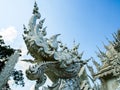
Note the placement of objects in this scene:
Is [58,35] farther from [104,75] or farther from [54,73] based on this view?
[104,75]

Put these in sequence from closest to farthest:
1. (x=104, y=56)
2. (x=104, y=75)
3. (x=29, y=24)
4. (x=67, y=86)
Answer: (x=67, y=86)
(x=29, y=24)
(x=104, y=75)
(x=104, y=56)

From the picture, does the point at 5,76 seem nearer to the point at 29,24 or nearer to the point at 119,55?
the point at 29,24

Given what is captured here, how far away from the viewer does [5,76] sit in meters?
3.96

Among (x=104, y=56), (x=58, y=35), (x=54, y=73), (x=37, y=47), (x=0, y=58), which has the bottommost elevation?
(x=54, y=73)

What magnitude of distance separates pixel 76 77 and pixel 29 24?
927mm

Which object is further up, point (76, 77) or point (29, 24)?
point (29, 24)

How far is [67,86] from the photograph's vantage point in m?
3.21

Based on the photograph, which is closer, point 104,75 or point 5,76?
point 5,76

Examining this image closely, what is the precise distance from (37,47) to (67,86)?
24.0 inches

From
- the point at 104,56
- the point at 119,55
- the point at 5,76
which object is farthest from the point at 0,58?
the point at 5,76

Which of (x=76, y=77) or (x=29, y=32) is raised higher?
(x=29, y=32)

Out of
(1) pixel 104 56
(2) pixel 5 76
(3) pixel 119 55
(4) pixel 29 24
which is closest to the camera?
(4) pixel 29 24

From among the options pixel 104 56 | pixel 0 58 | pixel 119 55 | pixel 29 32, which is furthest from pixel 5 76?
pixel 0 58

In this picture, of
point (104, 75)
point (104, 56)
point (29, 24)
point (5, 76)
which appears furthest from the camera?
point (104, 56)
